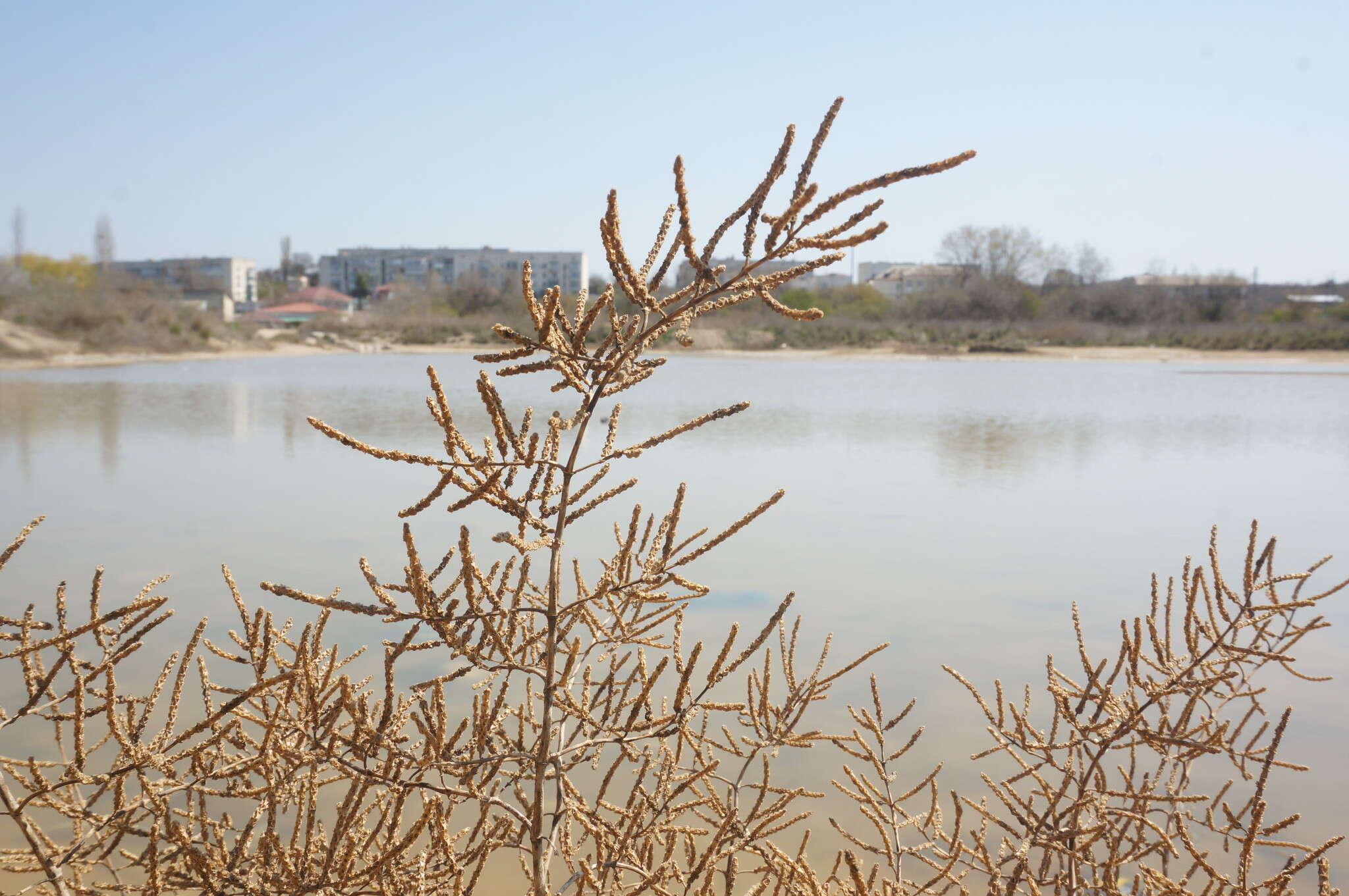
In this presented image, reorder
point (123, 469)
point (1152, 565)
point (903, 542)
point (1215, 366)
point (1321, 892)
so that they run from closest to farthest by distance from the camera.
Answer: point (1321, 892) < point (1152, 565) < point (903, 542) < point (123, 469) < point (1215, 366)

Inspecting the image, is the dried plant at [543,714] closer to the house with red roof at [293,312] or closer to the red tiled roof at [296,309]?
the house with red roof at [293,312]

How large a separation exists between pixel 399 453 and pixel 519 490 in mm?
7569

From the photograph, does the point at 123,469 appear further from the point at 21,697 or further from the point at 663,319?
the point at 663,319

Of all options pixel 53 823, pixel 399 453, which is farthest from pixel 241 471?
pixel 399 453

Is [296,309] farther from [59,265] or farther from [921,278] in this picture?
[921,278]

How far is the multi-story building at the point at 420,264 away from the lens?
95.3 meters

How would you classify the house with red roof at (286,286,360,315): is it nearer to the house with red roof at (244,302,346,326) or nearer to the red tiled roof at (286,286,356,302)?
the red tiled roof at (286,286,356,302)

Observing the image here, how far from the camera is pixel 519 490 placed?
344 inches

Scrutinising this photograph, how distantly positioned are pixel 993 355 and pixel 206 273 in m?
75.9

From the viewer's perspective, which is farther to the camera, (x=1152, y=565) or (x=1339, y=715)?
(x=1152, y=565)

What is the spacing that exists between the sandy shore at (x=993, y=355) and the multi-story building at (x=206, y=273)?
1953 inches

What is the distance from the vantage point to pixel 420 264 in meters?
100

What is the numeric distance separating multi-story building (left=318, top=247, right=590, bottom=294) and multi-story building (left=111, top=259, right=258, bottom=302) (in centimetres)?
685

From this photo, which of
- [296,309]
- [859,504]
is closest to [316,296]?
[296,309]
